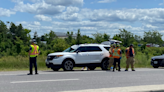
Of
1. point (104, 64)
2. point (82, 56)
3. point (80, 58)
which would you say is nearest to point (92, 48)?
point (82, 56)

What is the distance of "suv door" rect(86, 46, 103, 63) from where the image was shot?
1748 cm

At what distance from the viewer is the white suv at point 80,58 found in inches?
653

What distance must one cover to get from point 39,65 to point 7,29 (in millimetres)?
69100

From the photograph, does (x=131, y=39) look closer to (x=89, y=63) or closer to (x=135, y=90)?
(x=89, y=63)

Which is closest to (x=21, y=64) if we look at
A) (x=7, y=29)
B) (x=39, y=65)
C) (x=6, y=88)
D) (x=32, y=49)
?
(x=39, y=65)

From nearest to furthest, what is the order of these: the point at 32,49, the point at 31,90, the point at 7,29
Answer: the point at 31,90 < the point at 32,49 < the point at 7,29

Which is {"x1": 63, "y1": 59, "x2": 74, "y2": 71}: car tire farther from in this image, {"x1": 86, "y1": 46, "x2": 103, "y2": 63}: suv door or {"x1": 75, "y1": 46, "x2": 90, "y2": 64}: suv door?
{"x1": 86, "y1": 46, "x2": 103, "y2": 63}: suv door

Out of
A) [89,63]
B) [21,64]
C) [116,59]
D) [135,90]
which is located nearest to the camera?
[135,90]

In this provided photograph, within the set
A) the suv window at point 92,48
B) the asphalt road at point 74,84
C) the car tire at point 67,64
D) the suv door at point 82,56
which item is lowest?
the asphalt road at point 74,84

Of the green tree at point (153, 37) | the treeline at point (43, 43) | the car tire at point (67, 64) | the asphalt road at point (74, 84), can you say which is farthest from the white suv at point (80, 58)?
the green tree at point (153, 37)

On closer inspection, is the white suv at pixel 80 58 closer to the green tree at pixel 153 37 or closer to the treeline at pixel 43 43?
the treeline at pixel 43 43

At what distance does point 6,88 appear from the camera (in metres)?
8.84

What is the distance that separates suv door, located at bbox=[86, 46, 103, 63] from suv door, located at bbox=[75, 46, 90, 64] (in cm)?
27

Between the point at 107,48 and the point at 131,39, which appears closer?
the point at 107,48
